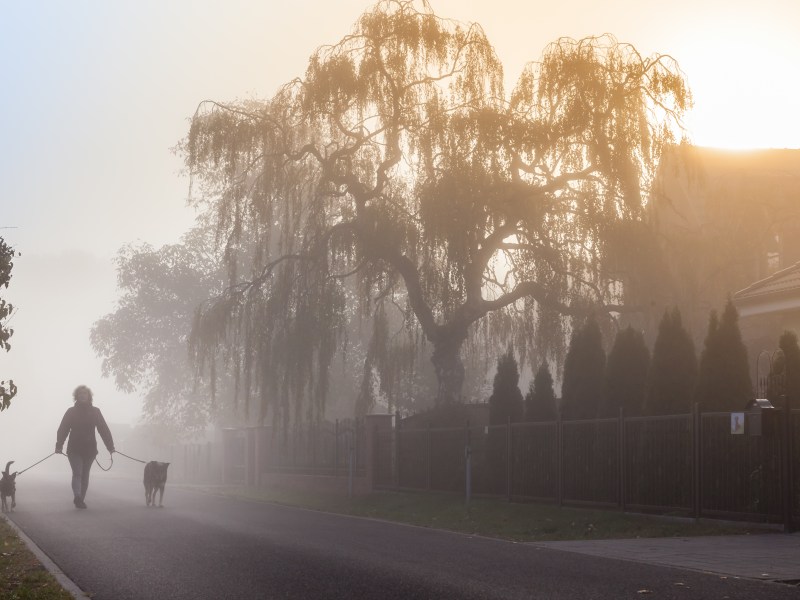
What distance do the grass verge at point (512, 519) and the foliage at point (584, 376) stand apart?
7.04 feet

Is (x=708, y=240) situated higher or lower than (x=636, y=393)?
higher

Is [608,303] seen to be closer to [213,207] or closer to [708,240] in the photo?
[708,240]

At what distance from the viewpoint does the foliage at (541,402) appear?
22625mm

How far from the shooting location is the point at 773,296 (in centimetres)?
2270

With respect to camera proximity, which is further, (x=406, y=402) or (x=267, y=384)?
(x=406, y=402)

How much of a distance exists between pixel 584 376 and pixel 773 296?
4.24 meters

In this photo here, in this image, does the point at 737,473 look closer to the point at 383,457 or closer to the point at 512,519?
the point at 512,519

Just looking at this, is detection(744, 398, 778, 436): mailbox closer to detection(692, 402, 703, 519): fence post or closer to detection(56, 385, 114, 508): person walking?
detection(692, 402, 703, 519): fence post

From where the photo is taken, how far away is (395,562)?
1112cm

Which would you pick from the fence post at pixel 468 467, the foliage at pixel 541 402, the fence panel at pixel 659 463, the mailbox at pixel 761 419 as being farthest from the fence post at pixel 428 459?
the mailbox at pixel 761 419

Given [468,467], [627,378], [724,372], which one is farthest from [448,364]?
[724,372]

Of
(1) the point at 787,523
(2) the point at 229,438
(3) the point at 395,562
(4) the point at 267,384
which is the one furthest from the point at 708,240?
(2) the point at 229,438

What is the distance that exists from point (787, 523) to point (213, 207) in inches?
1750

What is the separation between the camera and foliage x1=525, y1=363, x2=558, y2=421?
22.6 meters
